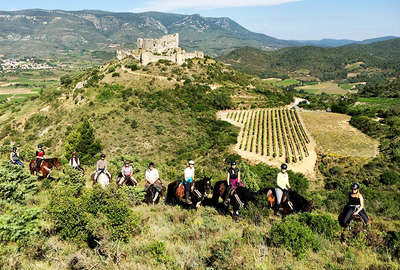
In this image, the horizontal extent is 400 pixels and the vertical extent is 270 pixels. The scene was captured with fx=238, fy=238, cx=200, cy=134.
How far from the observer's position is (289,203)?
31.0ft

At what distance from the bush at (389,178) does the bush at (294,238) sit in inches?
1102

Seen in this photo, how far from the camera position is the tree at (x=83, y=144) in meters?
27.7

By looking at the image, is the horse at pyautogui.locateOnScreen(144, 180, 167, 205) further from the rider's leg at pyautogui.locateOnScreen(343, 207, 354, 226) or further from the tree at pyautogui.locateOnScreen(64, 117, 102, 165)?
the tree at pyautogui.locateOnScreen(64, 117, 102, 165)

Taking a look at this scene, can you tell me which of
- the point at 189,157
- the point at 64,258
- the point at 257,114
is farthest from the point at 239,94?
the point at 64,258

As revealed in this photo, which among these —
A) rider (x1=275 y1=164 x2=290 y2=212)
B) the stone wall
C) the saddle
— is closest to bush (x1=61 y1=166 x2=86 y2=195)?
the saddle

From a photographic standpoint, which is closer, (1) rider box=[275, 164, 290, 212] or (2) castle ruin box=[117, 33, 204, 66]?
(1) rider box=[275, 164, 290, 212]

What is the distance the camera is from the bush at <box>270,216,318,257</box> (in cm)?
611

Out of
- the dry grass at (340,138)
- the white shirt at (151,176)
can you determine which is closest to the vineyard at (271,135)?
the dry grass at (340,138)

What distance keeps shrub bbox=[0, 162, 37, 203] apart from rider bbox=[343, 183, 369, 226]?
1156 centimetres

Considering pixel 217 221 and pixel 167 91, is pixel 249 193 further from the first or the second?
pixel 167 91

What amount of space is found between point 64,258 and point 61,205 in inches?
54.8

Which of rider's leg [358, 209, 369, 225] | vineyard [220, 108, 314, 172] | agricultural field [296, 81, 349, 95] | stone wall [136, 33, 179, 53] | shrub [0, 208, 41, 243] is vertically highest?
stone wall [136, 33, 179, 53]

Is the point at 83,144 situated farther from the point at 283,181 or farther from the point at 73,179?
the point at 283,181

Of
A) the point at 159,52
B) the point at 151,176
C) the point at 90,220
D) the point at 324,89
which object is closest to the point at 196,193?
the point at 151,176
